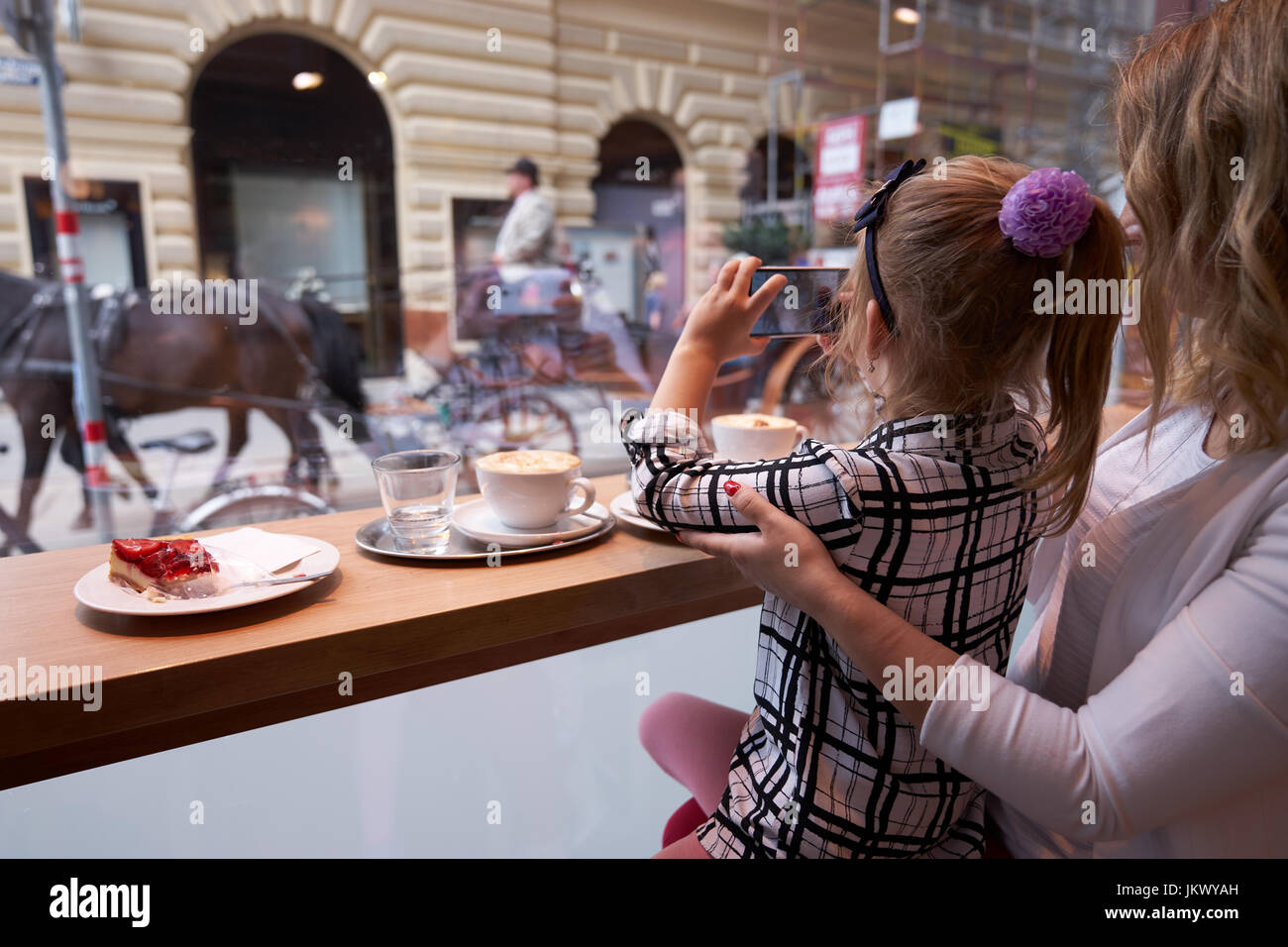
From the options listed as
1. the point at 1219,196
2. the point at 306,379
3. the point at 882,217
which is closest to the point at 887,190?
the point at 882,217

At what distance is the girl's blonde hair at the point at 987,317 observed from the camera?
0.66 m

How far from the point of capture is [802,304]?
0.87m

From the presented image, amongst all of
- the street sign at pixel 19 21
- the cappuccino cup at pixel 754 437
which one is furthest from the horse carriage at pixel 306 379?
the cappuccino cup at pixel 754 437

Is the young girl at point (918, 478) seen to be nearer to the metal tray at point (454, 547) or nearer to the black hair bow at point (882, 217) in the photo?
the black hair bow at point (882, 217)

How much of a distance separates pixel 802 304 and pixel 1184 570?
1.43 feet

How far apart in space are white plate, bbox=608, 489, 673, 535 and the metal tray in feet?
0.10

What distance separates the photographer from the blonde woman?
0.54 metres

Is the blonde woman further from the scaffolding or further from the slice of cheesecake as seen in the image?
the scaffolding

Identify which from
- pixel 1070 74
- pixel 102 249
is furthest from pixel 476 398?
pixel 1070 74

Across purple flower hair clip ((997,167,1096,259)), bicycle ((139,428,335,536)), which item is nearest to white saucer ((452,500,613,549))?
purple flower hair clip ((997,167,1096,259))
